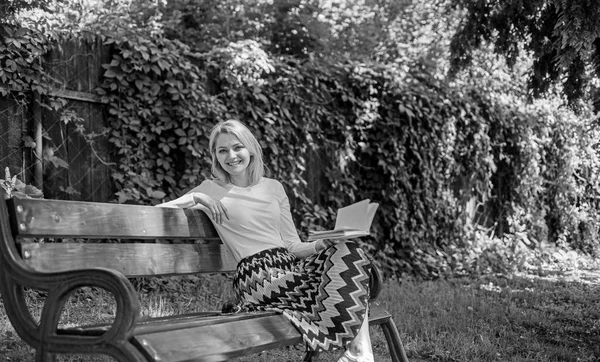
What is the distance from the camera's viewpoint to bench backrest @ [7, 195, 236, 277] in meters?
2.26

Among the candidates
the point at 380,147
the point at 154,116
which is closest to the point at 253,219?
the point at 154,116

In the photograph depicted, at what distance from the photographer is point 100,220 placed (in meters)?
2.47

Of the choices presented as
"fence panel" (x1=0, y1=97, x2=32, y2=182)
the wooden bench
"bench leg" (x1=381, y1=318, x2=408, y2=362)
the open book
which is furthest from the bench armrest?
"fence panel" (x1=0, y1=97, x2=32, y2=182)

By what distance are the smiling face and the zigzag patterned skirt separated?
0.58 m

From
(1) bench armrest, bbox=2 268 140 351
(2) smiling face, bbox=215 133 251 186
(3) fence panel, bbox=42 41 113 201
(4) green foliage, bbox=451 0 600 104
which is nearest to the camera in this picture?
(1) bench armrest, bbox=2 268 140 351

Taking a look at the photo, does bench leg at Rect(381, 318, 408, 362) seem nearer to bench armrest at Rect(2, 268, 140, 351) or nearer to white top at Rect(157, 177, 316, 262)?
white top at Rect(157, 177, 316, 262)

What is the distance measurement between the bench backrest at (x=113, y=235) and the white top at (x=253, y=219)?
0.10 meters

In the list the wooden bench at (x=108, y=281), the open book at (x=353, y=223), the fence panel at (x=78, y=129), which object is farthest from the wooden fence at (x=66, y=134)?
the open book at (x=353, y=223)

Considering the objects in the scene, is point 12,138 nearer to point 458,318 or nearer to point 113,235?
point 113,235

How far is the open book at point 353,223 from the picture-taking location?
2.55 metres

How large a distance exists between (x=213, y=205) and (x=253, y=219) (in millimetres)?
209

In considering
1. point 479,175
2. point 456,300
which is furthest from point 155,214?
point 479,175

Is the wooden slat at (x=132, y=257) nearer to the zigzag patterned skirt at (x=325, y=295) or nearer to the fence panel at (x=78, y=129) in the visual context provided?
the zigzag patterned skirt at (x=325, y=295)

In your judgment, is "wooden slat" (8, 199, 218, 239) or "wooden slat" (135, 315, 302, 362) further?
"wooden slat" (8, 199, 218, 239)
